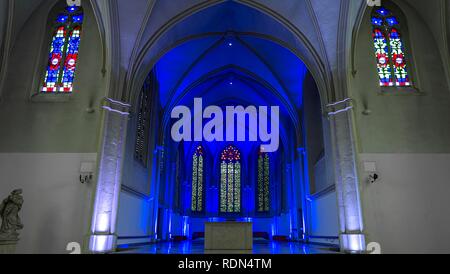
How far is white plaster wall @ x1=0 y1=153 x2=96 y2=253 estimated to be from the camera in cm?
1108

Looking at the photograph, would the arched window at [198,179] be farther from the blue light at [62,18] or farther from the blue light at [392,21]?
the blue light at [392,21]

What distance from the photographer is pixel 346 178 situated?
1103 centimetres

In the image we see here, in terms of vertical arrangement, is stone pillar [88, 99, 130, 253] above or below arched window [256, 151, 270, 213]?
below

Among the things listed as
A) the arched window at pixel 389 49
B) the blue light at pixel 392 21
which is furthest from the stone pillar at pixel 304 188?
the blue light at pixel 392 21

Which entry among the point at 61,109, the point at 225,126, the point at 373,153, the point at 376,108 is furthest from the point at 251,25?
the point at 225,126

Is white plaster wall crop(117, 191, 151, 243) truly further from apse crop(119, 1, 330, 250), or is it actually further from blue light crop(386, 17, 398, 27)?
blue light crop(386, 17, 398, 27)

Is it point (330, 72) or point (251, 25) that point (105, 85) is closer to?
point (251, 25)

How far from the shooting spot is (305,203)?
17859 mm

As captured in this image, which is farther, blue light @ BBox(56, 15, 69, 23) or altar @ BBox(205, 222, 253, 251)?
blue light @ BBox(56, 15, 69, 23)

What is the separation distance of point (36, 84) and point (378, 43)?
46.2ft

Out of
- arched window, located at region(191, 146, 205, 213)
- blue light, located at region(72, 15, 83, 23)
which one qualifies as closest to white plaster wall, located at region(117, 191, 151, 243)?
blue light, located at region(72, 15, 83, 23)

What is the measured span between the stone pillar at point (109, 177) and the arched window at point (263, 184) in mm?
18767

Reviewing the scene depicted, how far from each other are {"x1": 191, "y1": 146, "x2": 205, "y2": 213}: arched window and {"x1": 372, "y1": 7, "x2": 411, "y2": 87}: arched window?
61.2 feet
